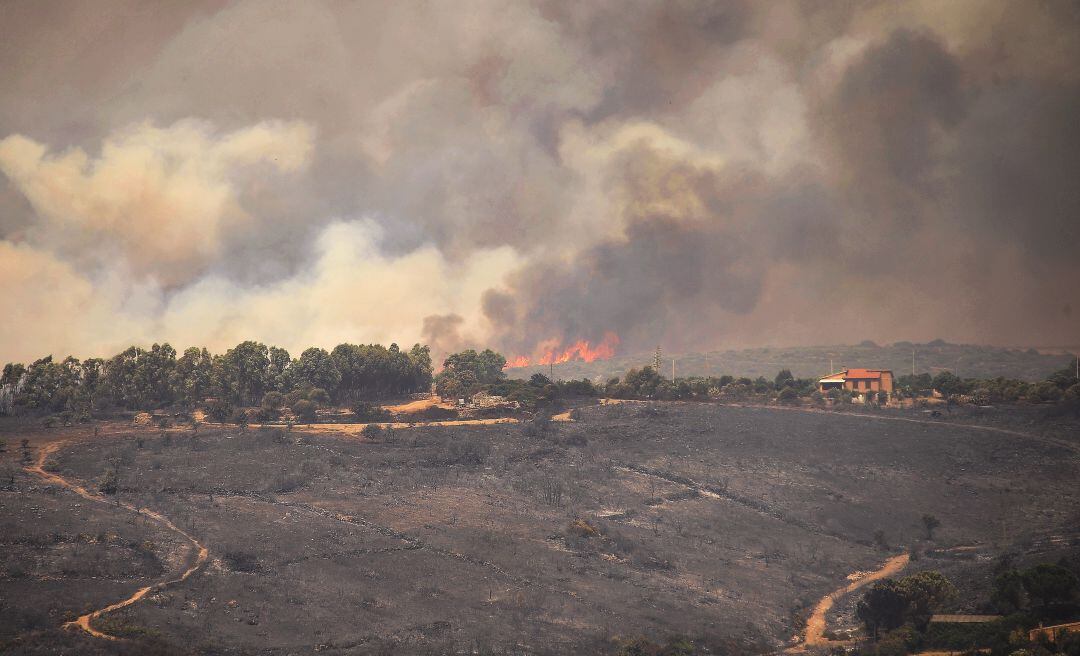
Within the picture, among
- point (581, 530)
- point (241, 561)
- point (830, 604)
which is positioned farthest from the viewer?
point (581, 530)

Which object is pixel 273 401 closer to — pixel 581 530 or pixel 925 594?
pixel 581 530

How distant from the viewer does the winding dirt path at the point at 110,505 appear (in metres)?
66.5

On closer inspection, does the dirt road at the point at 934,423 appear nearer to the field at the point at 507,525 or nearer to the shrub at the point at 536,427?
the field at the point at 507,525

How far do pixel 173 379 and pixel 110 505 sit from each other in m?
52.4

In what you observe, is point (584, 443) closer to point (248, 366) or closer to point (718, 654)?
point (248, 366)

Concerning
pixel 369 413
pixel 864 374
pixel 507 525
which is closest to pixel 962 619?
pixel 507 525

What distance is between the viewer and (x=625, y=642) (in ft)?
246

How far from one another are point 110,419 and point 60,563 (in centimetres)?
6473

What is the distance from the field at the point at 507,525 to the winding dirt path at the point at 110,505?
0.70m

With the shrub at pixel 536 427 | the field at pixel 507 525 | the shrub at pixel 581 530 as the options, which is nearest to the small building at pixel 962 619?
the field at pixel 507 525

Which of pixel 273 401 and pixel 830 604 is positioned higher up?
pixel 273 401

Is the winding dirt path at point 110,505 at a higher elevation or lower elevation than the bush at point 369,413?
lower

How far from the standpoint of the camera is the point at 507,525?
336 ft

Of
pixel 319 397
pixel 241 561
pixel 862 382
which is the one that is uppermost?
pixel 862 382
